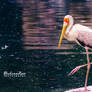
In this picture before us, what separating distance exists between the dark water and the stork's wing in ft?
1.24

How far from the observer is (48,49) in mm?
6551

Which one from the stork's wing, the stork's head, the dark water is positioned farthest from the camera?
the dark water

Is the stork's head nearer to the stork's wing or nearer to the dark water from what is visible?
the dark water

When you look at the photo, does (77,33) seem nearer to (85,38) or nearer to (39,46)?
(85,38)

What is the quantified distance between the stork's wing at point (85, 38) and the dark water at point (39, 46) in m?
0.38

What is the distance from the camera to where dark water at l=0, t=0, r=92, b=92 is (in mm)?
6418

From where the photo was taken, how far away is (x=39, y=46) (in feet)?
21.6

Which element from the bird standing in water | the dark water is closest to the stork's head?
the bird standing in water

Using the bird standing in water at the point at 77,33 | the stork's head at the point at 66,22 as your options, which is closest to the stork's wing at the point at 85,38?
the bird standing in water at the point at 77,33

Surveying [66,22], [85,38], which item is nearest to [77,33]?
[85,38]

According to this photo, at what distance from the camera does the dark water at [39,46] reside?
21.1ft

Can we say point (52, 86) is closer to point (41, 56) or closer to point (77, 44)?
point (41, 56)

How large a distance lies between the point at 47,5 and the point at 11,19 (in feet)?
3.16

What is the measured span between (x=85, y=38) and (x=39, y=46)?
1.21 m
